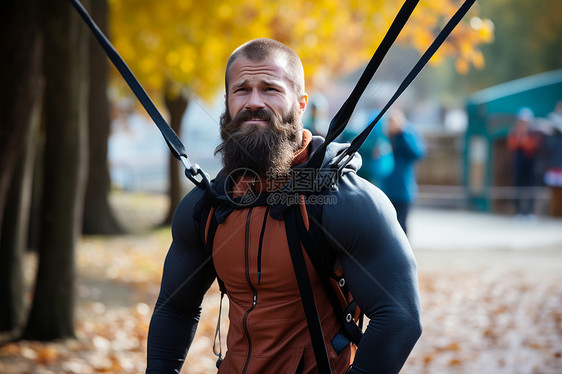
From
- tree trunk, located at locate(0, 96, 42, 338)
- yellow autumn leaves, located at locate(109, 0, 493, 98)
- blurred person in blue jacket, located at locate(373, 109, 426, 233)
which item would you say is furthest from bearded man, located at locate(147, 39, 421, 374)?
yellow autumn leaves, located at locate(109, 0, 493, 98)

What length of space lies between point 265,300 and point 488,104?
16520 mm

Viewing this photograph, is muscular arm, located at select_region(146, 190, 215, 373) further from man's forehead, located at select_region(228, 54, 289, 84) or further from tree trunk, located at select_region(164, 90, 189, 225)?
tree trunk, located at select_region(164, 90, 189, 225)

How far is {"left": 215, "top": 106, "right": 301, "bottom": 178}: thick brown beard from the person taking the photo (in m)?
2.22

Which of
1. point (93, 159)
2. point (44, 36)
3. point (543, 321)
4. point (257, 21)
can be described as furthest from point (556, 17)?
point (44, 36)

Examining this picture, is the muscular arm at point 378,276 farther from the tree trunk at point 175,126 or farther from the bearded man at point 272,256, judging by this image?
the tree trunk at point 175,126

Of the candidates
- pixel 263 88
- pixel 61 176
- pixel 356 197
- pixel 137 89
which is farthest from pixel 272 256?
pixel 61 176

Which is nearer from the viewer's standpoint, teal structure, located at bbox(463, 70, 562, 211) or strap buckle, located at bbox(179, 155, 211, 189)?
strap buckle, located at bbox(179, 155, 211, 189)

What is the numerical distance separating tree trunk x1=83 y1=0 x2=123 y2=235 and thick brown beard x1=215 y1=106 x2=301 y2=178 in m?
11.1

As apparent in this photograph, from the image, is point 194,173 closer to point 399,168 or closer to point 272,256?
point 272,256

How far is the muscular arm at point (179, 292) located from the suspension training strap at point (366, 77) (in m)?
0.52

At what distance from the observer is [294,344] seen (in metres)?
2.14

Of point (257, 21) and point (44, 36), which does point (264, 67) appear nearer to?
point (44, 36)

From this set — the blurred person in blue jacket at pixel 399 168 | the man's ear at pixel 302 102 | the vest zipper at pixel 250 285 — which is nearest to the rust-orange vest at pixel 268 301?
the vest zipper at pixel 250 285

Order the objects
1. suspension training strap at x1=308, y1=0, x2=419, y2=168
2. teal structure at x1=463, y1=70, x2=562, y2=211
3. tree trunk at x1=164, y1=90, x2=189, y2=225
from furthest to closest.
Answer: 1. teal structure at x1=463, y1=70, x2=562, y2=211
2. tree trunk at x1=164, y1=90, x2=189, y2=225
3. suspension training strap at x1=308, y1=0, x2=419, y2=168
